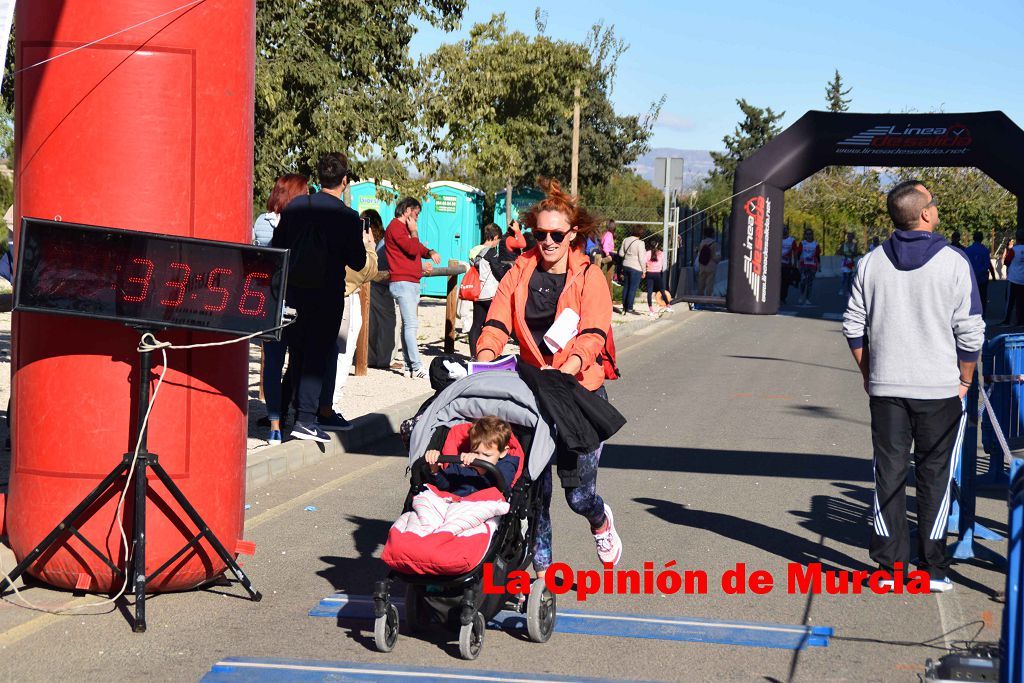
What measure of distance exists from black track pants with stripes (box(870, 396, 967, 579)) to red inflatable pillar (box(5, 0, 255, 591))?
3.37 m

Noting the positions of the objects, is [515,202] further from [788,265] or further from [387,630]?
[387,630]

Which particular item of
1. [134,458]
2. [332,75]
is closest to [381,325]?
[332,75]

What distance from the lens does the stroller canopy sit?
566cm

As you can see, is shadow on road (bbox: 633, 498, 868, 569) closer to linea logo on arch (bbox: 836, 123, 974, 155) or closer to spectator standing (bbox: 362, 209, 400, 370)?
spectator standing (bbox: 362, 209, 400, 370)

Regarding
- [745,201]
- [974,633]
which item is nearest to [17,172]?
[974,633]

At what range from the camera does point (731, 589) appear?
6.54 metres

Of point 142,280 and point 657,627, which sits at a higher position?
point 142,280

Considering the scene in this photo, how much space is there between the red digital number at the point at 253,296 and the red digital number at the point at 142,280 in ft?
1.41

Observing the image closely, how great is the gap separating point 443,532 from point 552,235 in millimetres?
1580

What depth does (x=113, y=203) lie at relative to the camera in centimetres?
594

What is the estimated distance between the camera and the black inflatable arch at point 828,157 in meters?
15.3

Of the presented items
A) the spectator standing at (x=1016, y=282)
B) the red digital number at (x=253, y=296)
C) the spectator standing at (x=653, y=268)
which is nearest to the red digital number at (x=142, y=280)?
the red digital number at (x=253, y=296)

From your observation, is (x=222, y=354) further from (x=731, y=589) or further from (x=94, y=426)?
(x=731, y=589)

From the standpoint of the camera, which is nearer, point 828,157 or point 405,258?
point 405,258
